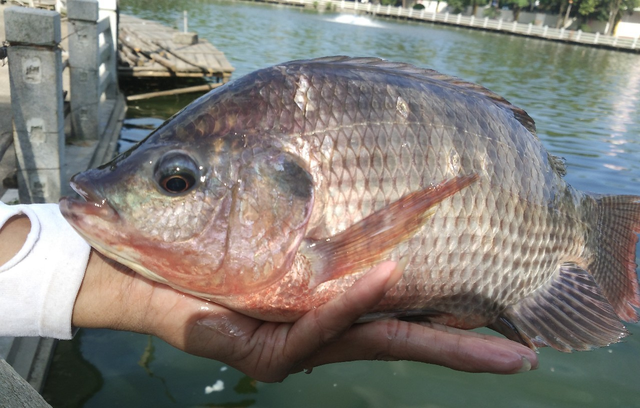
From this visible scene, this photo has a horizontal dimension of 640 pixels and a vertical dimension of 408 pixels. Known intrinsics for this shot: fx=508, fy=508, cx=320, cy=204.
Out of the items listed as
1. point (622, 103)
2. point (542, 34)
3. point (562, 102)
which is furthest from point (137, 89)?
point (542, 34)

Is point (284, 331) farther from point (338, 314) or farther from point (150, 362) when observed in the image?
point (150, 362)

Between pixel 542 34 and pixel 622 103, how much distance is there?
140 feet

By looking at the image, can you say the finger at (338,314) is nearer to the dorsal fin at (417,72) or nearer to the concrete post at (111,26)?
the dorsal fin at (417,72)

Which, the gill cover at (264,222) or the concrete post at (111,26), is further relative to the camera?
the concrete post at (111,26)

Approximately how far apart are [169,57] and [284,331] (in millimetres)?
12396

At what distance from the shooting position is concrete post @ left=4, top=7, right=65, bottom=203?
3957 mm

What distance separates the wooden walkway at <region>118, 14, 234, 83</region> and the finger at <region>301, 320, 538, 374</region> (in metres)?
11.2

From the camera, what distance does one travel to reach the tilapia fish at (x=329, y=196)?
61.3 inches

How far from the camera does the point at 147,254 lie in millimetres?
1546

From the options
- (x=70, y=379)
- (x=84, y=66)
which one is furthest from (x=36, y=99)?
(x=70, y=379)

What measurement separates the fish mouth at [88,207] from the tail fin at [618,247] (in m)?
2.02

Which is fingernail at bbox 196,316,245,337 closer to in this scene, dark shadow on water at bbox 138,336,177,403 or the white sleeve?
the white sleeve

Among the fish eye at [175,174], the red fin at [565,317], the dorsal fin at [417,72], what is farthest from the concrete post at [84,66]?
the red fin at [565,317]

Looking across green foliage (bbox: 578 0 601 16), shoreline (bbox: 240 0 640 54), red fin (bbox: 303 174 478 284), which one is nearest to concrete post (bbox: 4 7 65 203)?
red fin (bbox: 303 174 478 284)
